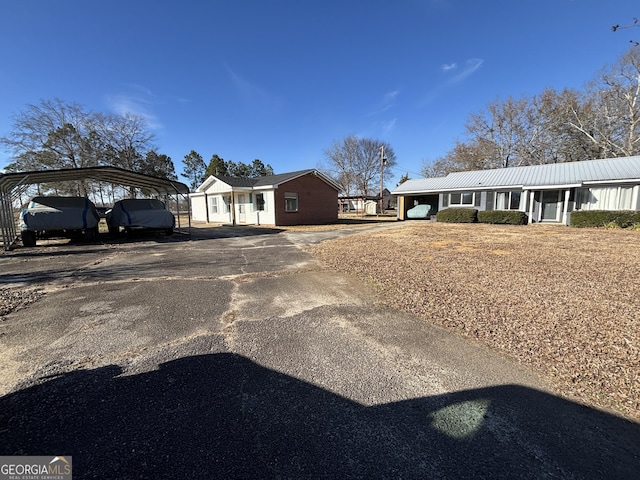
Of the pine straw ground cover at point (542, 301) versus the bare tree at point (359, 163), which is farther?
the bare tree at point (359, 163)

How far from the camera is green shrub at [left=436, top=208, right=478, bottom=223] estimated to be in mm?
19109

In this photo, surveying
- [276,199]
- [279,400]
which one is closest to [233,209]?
[276,199]

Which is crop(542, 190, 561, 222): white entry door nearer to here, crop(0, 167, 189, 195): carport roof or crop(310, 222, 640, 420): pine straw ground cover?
crop(310, 222, 640, 420): pine straw ground cover

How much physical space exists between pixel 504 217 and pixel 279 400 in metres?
19.7

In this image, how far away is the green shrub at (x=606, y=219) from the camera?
1384cm

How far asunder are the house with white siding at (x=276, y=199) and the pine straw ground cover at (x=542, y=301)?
11235mm

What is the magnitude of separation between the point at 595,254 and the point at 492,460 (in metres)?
8.81

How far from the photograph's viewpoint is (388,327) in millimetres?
3611

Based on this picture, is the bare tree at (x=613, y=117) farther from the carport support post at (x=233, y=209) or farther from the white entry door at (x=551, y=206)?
the carport support post at (x=233, y=209)

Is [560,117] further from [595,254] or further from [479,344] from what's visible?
[479,344]

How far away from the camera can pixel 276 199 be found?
18.7m

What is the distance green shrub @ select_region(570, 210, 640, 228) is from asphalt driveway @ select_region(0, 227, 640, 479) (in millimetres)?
16930

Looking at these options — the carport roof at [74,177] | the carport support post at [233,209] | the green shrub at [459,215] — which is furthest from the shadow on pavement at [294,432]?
the carport support post at [233,209]

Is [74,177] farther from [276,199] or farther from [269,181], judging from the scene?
[269,181]
